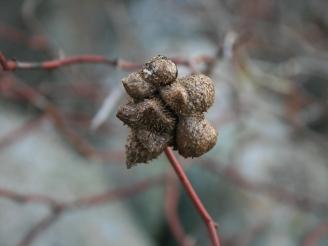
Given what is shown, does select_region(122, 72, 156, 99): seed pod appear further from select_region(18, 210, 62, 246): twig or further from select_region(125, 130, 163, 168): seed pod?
select_region(18, 210, 62, 246): twig

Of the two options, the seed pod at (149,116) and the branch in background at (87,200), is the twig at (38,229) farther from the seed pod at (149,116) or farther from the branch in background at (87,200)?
the seed pod at (149,116)

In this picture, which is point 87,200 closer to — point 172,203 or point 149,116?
point 172,203

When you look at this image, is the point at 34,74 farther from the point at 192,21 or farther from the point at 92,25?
the point at 192,21

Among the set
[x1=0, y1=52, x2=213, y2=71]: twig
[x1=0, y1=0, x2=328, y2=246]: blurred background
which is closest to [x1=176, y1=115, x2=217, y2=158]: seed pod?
[x1=0, y1=52, x2=213, y2=71]: twig

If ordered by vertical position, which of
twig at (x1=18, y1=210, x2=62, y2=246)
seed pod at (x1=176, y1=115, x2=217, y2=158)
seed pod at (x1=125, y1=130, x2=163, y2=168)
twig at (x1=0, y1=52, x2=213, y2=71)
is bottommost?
seed pod at (x1=176, y1=115, x2=217, y2=158)

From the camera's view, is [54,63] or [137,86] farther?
[54,63]

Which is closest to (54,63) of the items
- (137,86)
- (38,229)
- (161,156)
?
(137,86)
